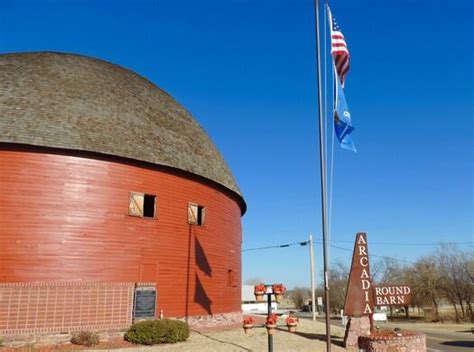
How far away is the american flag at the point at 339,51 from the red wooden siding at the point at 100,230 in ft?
33.1

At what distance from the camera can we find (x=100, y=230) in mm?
18938

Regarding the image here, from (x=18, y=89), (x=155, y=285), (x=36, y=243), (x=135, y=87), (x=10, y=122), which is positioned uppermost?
(x=135, y=87)

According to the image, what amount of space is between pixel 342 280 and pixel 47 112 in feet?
263

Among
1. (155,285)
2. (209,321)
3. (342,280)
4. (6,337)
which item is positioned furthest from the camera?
(342,280)

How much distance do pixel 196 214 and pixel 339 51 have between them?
11419mm

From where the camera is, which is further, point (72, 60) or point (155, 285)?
point (72, 60)

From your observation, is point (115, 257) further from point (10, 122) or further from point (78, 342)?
point (10, 122)

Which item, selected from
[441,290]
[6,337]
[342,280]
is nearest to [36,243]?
[6,337]

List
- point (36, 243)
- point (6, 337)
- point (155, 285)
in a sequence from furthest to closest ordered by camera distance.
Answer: point (155, 285) < point (36, 243) < point (6, 337)

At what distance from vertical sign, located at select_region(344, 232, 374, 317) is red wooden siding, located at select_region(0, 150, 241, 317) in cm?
728

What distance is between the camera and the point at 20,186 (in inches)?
705

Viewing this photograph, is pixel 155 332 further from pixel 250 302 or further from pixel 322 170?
pixel 250 302

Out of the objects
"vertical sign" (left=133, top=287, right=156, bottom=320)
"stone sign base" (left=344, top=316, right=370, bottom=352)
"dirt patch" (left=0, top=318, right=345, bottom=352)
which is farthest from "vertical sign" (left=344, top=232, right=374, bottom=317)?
"vertical sign" (left=133, top=287, right=156, bottom=320)

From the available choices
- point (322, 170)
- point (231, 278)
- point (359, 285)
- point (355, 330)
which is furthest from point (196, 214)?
point (322, 170)
